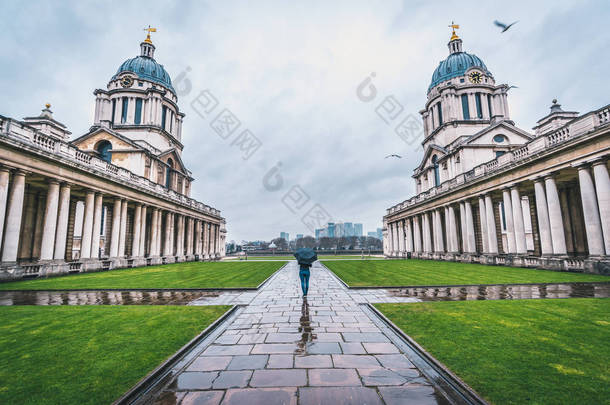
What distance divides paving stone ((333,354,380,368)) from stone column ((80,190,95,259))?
25442 mm

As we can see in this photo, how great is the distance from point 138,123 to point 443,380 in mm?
54165

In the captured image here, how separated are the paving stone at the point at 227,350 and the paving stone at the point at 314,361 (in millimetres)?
1090

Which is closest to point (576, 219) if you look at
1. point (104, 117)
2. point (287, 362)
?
point (287, 362)

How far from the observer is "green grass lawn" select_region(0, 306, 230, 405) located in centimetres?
371

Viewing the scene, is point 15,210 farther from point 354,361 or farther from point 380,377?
point 380,377

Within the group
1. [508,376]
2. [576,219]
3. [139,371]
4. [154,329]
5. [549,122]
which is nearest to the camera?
[508,376]

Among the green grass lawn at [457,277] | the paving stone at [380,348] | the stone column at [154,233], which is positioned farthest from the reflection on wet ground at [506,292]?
the stone column at [154,233]

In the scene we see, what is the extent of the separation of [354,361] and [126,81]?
58.4 m

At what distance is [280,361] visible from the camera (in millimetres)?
4746

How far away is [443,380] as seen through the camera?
406cm

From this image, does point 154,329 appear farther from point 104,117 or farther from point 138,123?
point 104,117

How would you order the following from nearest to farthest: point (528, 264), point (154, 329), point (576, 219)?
point (154, 329) → point (528, 264) → point (576, 219)

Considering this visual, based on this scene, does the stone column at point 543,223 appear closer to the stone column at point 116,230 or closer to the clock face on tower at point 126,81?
the stone column at point 116,230

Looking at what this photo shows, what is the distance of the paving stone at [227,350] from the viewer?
519 cm
